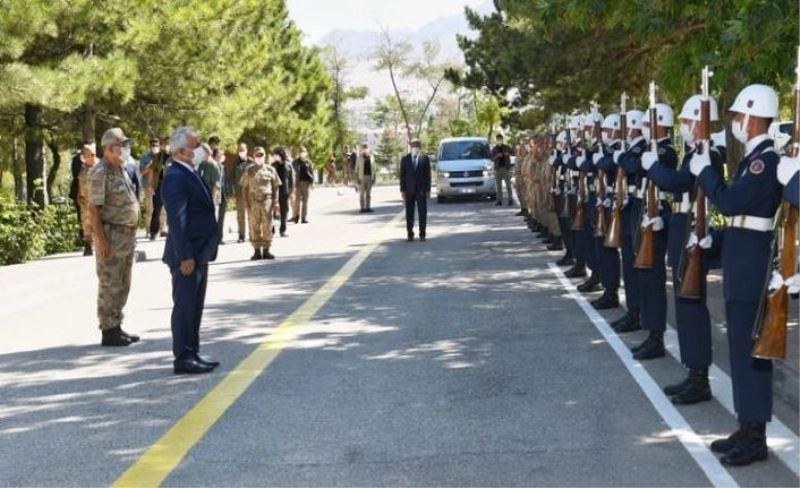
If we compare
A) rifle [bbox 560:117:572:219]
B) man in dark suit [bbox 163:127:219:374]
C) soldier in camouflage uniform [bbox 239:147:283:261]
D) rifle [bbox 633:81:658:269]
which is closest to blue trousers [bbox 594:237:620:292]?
rifle [bbox 633:81:658:269]

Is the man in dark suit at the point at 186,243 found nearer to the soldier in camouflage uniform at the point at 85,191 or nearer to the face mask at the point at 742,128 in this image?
the face mask at the point at 742,128

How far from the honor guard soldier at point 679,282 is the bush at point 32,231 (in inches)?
508

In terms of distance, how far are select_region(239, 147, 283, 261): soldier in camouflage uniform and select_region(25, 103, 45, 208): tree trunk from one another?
5.50 meters

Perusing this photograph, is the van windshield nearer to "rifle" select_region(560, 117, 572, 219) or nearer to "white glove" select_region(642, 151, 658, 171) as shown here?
"rifle" select_region(560, 117, 572, 219)

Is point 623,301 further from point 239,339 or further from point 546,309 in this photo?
point 239,339

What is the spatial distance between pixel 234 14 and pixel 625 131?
18.3 m

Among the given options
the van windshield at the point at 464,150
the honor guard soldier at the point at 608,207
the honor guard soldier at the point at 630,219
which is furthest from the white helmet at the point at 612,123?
the van windshield at the point at 464,150

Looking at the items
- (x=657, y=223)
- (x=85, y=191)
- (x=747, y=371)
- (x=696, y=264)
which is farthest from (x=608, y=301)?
(x=85, y=191)

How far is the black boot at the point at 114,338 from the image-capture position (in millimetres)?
10281

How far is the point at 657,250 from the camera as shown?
9.05 metres

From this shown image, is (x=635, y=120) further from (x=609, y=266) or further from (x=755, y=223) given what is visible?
(x=755, y=223)

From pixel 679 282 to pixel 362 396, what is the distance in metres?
2.23

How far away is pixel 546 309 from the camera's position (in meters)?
11.9

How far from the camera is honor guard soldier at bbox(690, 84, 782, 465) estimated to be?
239 inches
